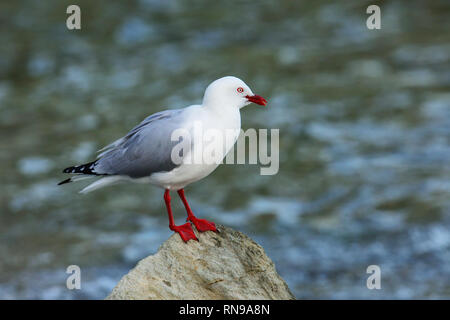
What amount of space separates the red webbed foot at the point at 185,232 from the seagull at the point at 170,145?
160 millimetres

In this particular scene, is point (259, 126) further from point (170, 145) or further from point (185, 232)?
point (170, 145)

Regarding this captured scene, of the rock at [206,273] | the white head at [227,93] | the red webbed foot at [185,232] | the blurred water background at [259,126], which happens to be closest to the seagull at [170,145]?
the white head at [227,93]

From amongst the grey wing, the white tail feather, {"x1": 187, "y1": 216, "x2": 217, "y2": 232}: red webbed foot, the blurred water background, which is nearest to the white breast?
the grey wing

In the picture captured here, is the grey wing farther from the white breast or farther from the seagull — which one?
the white breast

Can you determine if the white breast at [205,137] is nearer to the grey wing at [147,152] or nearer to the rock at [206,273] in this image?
the grey wing at [147,152]

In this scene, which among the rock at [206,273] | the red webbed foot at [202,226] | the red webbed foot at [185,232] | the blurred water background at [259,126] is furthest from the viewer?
the blurred water background at [259,126]

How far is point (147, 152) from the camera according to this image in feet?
22.8

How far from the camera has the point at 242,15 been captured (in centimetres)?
3098

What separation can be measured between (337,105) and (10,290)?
13.1m

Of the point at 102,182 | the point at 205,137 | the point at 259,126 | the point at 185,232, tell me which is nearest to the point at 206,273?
the point at 185,232

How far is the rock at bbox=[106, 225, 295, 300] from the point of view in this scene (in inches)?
278

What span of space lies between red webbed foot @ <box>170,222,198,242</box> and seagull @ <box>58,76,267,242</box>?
0.52 ft

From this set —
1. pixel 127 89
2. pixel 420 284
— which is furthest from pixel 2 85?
pixel 420 284

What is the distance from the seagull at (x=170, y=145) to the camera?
669cm
